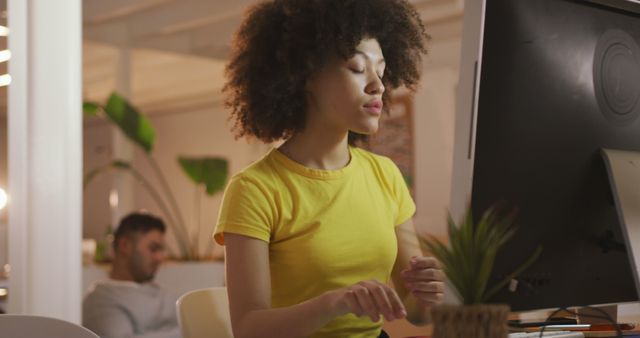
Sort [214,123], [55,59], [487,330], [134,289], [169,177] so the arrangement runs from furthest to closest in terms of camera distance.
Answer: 1. [169,177]
2. [214,123]
3. [134,289]
4. [55,59]
5. [487,330]

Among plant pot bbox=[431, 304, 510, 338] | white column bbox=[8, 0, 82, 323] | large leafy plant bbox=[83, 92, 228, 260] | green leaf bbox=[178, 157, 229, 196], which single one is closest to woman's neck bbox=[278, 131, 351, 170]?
plant pot bbox=[431, 304, 510, 338]

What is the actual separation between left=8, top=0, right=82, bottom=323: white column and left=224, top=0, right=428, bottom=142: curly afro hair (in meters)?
1.14

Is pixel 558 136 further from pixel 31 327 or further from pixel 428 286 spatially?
pixel 31 327

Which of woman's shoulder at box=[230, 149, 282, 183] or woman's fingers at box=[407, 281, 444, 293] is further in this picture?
woman's shoulder at box=[230, 149, 282, 183]

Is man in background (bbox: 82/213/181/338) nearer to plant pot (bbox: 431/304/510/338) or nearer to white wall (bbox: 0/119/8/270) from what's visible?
white wall (bbox: 0/119/8/270)

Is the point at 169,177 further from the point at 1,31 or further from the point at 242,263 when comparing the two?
the point at 242,263

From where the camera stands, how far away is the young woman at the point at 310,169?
1.14m

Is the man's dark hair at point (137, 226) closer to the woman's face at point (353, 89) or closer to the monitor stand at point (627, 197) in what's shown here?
the woman's face at point (353, 89)

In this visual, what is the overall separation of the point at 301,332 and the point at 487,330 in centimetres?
35

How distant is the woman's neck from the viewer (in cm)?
124

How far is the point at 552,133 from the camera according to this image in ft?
3.42

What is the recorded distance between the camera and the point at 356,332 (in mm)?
1216

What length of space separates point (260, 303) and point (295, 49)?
0.37 meters

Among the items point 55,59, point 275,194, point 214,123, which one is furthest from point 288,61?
point 214,123
